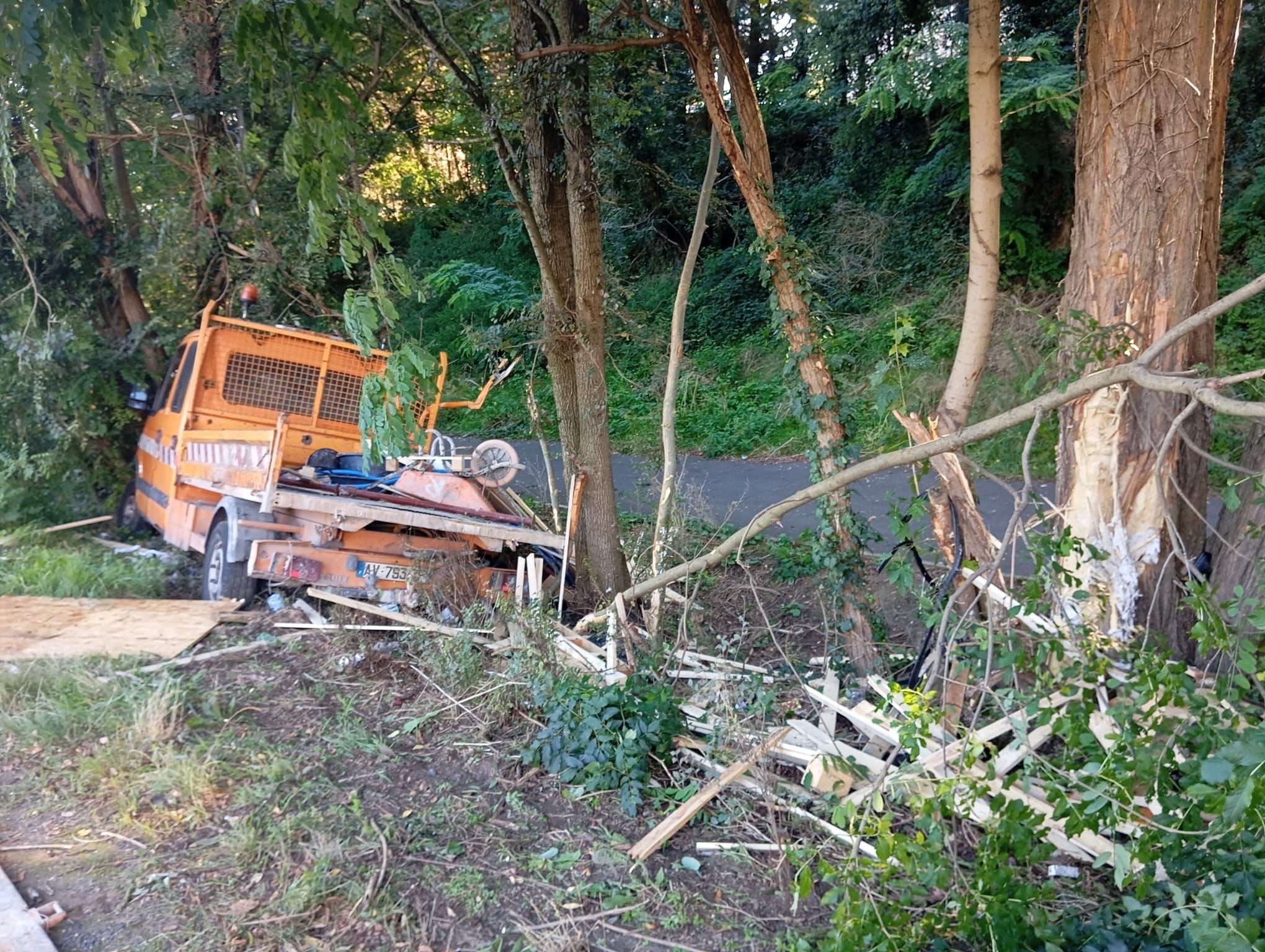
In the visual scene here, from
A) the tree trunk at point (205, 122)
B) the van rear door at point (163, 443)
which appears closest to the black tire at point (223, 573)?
the van rear door at point (163, 443)

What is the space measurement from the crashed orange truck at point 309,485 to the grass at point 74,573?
0.44 meters

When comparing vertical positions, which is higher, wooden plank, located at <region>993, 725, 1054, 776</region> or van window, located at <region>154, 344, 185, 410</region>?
van window, located at <region>154, 344, 185, 410</region>

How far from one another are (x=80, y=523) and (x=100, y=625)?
3.80 m

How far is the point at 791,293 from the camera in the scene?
579 centimetres

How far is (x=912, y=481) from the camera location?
4.59 meters

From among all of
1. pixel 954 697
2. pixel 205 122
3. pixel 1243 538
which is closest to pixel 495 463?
pixel 954 697

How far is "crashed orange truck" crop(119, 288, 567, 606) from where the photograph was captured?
640 cm

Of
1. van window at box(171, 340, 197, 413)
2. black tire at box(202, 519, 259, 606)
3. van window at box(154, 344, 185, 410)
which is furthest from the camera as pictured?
van window at box(154, 344, 185, 410)

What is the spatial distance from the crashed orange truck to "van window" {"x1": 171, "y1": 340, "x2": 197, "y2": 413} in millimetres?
23

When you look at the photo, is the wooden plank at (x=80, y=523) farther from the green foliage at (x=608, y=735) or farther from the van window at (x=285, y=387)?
the green foliage at (x=608, y=735)

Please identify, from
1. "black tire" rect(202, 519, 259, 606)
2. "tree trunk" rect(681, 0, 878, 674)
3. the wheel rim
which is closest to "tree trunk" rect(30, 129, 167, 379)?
"black tire" rect(202, 519, 259, 606)

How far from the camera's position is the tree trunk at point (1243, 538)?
441 centimetres

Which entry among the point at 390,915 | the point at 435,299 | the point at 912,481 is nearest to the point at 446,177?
the point at 435,299

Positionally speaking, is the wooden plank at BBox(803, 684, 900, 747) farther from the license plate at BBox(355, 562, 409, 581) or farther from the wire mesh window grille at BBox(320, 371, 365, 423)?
the wire mesh window grille at BBox(320, 371, 365, 423)
